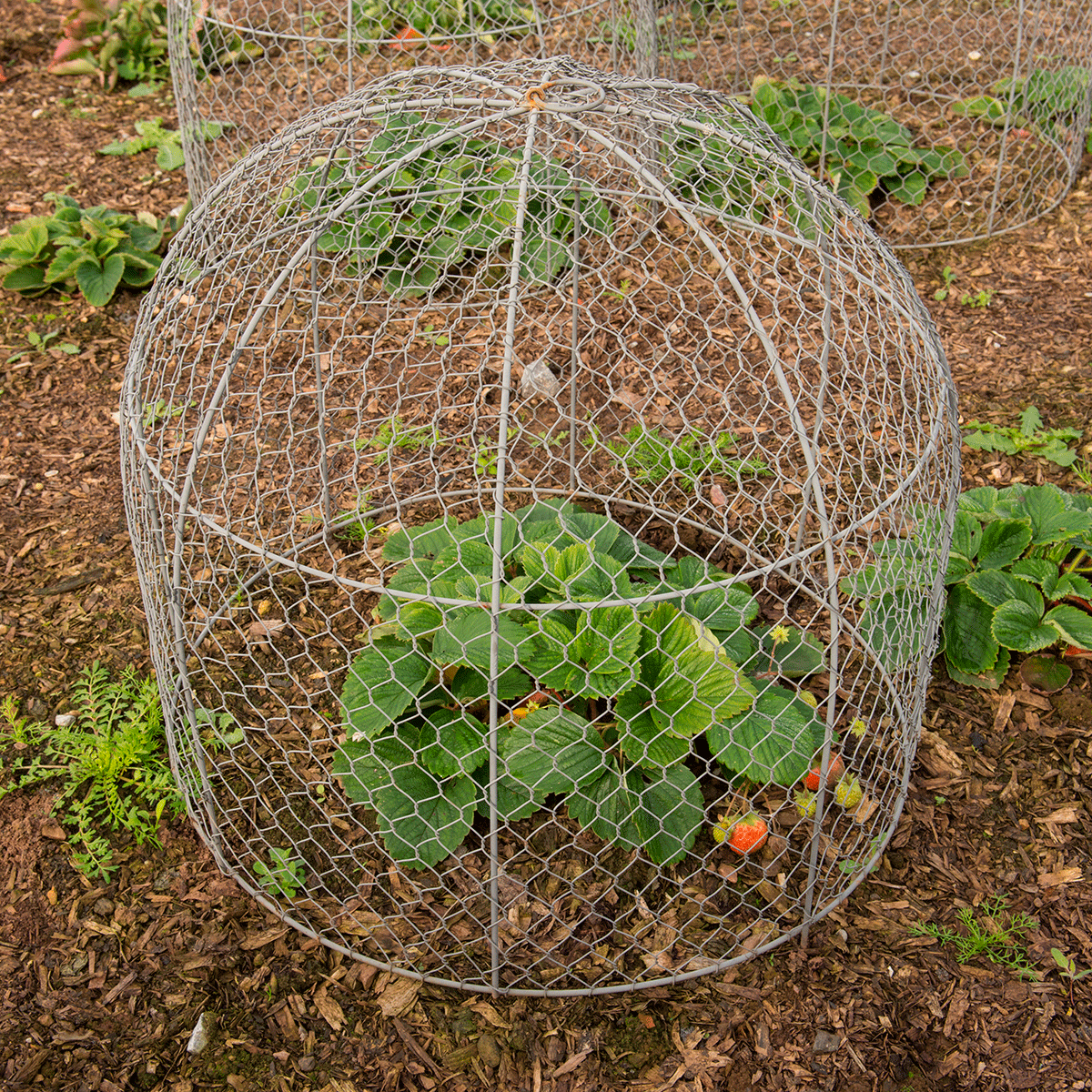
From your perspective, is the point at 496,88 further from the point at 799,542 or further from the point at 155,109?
the point at 155,109

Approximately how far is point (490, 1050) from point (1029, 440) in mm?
2466

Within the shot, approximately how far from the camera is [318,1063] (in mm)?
1885

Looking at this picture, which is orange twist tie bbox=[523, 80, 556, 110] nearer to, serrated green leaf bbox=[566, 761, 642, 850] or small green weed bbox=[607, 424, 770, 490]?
small green weed bbox=[607, 424, 770, 490]

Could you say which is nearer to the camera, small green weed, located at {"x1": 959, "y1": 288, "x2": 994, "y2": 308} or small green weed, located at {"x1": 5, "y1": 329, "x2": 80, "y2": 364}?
small green weed, located at {"x1": 5, "y1": 329, "x2": 80, "y2": 364}

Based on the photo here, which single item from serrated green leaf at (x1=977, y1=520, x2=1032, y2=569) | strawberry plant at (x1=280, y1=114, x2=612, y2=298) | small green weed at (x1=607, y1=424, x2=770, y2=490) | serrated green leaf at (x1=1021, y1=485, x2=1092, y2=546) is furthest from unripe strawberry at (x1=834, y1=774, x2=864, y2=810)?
strawberry plant at (x1=280, y1=114, x2=612, y2=298)

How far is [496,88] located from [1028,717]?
196 centimetres

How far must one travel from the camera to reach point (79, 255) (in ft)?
12.9

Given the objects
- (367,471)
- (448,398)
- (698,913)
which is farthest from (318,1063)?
(448,398)

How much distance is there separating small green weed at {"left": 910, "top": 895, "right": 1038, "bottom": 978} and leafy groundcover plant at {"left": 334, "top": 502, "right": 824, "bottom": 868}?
1.50 feet

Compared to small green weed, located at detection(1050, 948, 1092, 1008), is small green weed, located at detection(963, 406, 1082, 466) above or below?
above

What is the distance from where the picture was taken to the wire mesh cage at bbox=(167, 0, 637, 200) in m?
3.84

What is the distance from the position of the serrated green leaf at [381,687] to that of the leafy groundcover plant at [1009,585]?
106 cm

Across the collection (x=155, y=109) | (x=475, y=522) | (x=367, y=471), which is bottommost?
(x=367, y=471)

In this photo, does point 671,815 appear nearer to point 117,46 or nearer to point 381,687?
point 381,687
